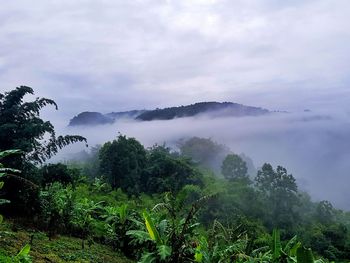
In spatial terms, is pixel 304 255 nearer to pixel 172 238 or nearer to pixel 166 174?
pixel 172 238

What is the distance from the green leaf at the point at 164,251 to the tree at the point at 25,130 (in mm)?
6488

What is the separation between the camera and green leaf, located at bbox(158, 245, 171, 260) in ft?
31.4

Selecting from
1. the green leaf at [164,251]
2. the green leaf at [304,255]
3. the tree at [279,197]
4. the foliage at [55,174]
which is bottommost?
the tree at [279,197]

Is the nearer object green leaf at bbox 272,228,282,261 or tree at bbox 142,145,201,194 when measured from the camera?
green leaf at bbox 272,228,282,261

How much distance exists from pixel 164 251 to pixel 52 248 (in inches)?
136

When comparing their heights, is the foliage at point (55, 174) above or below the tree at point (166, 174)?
above

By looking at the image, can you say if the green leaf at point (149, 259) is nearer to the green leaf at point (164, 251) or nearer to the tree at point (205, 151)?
the green leaf at point (164, 251)

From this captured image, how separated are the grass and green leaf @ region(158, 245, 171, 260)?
2425mm

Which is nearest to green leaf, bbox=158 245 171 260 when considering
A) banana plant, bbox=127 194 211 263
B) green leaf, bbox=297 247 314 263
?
banana plant, bbox=127 194 211 263

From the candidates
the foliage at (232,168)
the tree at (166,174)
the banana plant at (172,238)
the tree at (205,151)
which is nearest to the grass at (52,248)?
the banana plant at (172,238)

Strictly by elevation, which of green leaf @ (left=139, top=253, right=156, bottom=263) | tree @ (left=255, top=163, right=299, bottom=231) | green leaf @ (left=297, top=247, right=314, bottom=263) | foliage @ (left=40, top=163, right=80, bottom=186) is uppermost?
foliage @ (left=40, top=163, right=80, bottom=186)

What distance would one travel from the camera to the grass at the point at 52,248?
10086 millimetres

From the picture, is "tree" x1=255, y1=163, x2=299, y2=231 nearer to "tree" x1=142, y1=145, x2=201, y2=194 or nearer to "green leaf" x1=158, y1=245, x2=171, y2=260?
"tree" x1=142, y1=145, x2=201, y2=194

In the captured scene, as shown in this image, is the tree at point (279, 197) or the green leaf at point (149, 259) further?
the tree at point (279, 197)
